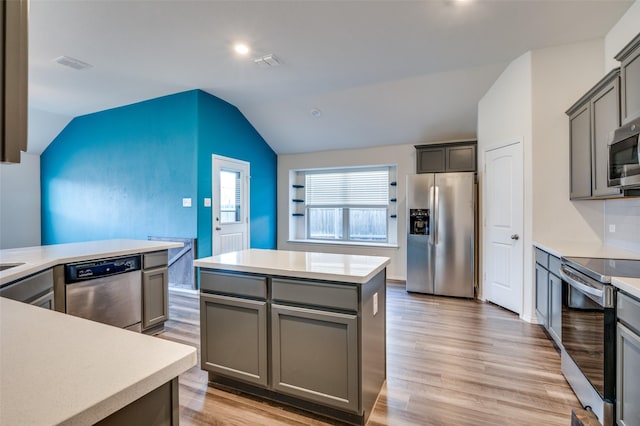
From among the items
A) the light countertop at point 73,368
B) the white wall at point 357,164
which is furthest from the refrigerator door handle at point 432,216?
the light countertop at point 73,368

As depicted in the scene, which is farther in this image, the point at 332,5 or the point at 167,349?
the point at 332,5

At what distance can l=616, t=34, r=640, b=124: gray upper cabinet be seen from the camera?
2.13 meters

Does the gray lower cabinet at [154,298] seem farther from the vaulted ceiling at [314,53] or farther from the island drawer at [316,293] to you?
the vaulted ceiling at [314,53]

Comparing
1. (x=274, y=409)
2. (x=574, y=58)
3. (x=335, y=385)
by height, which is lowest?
(x=274, y=409)

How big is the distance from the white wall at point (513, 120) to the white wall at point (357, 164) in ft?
4.59

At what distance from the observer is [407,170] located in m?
5.52

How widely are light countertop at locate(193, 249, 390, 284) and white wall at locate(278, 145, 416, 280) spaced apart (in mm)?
3479

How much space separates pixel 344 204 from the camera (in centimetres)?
625

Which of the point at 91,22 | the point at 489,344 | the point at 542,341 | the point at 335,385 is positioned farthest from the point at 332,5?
the point at 542,341

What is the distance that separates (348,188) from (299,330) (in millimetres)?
4553

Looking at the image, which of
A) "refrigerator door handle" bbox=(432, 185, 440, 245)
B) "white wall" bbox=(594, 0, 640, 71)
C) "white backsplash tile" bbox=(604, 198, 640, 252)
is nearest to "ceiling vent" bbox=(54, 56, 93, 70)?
"refrigerator door handle" bbox=(432, 185, 440, 245)

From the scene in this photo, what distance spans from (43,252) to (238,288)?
5.71 ft

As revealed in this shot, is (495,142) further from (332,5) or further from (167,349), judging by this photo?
(167,349)

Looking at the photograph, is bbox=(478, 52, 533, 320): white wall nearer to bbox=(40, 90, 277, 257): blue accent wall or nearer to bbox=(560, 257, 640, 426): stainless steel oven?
bbox=(560, 257, 640, 426): stainless steel oven
